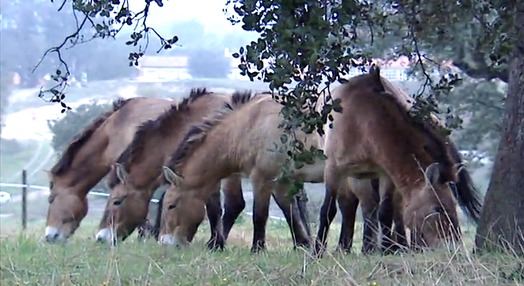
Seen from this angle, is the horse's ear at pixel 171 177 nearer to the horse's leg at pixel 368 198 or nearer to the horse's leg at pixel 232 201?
the horse's leg at pixel 232 201

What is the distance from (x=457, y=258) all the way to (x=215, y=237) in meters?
4.37

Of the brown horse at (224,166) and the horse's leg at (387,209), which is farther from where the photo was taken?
the brown horse at (224,166)

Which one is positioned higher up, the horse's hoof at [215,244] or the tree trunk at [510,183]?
the tree trunk at [510,183]

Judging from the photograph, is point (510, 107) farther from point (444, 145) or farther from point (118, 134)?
point (118, 134)

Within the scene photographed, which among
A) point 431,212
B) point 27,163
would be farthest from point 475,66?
point 27,163

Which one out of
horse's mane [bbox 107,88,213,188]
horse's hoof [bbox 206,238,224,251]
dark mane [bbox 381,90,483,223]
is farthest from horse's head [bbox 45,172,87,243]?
dark mane [bbox 381,90,483,223]

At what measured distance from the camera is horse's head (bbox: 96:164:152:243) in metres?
10.0

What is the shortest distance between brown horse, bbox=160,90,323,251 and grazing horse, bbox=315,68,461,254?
848mm

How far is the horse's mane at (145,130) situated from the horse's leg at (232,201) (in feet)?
3.55

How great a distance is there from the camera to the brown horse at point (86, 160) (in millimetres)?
11016

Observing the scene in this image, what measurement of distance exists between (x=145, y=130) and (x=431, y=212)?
4.20 meters

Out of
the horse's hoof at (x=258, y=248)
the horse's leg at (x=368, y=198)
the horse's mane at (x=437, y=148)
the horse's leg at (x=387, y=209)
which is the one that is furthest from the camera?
the horse's leg at (x=368, y=198)

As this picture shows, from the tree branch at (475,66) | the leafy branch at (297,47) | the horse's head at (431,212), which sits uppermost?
the tree branch at (475,66)

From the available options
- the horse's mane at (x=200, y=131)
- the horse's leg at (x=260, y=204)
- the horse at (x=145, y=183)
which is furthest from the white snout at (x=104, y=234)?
the horse's leg at (x=260, y=204)
